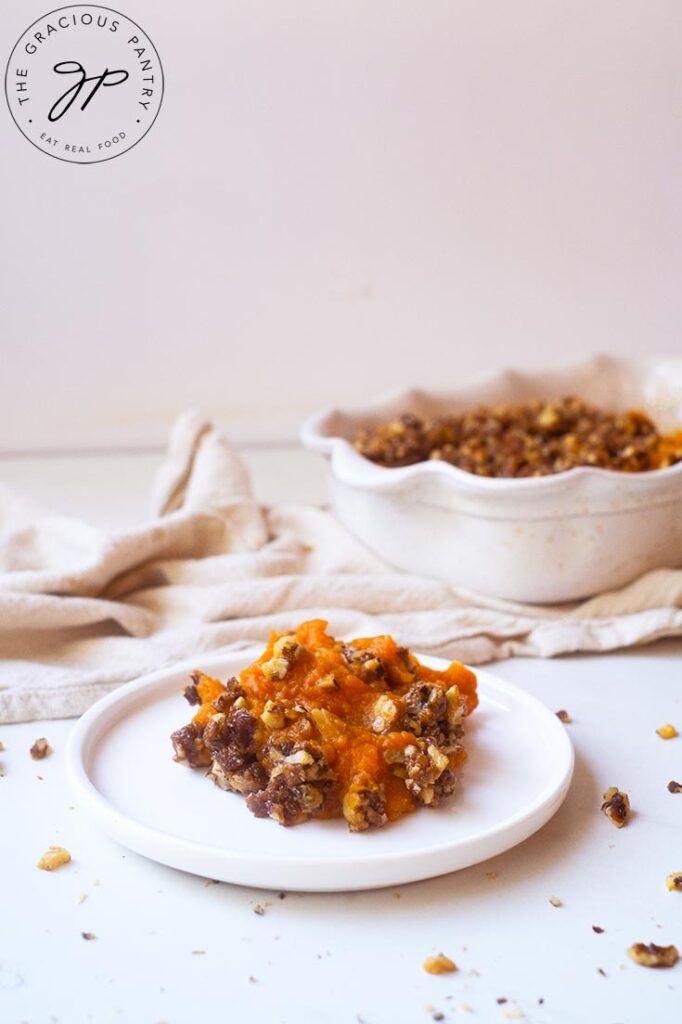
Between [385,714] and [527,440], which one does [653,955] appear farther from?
[527,440]

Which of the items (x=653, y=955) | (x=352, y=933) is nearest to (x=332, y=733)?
(x=352, y=933)

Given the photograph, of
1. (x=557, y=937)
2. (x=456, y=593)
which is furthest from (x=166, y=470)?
(x=557, y=937)

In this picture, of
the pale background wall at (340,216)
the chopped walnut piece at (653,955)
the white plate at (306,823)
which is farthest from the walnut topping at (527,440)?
the chopped walnut piece at (653,955)

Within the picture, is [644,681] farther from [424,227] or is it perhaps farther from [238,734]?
[424,227]

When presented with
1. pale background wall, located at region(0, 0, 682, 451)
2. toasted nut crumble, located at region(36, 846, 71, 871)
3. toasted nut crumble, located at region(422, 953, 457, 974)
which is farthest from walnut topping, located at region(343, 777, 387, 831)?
pale background wall, located at region(0, 0, 682, 451)

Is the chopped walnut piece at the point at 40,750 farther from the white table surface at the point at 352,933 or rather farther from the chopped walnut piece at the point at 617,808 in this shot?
the chopped walnut piece at the point at 617,808

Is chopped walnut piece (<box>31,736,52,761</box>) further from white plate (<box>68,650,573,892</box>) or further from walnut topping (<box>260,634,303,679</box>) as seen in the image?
walnut topping (<box>260,634,303,679</box>)
